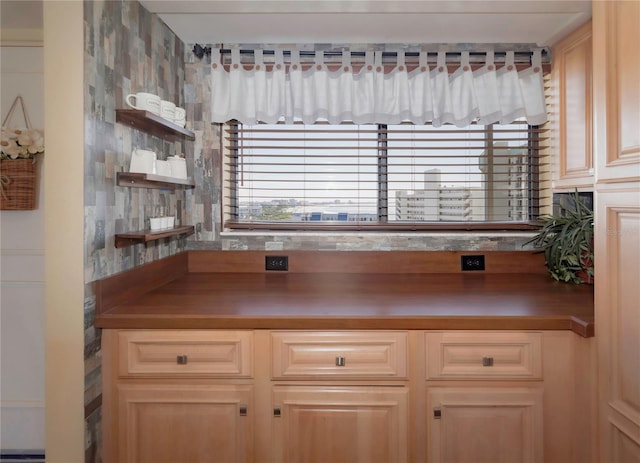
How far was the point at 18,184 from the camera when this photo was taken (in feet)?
7.06

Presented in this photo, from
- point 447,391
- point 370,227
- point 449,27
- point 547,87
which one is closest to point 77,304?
point 447,391

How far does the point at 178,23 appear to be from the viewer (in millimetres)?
2113

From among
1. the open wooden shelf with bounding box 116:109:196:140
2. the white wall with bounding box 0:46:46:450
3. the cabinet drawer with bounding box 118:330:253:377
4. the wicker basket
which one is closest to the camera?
the cabinet drawer with bounding box 118:330:253:377

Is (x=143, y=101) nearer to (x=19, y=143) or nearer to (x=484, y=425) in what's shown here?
(x=19, y=143)

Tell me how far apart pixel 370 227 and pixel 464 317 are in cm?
99

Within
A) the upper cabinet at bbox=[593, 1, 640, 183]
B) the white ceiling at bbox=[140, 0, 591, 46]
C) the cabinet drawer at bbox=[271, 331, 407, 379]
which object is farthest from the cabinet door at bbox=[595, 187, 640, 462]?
the white ceiling at bbox=[140, 0, 591, 46]

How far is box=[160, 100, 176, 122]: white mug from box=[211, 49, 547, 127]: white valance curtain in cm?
42

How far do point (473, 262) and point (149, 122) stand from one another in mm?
1778

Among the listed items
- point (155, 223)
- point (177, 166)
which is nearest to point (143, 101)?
point (177, 166)

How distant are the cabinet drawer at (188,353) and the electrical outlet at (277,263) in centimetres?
86

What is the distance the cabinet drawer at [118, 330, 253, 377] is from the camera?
5.10 feet

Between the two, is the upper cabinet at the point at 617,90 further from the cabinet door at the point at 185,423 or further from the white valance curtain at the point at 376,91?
the cabinet door at the point at 185,423

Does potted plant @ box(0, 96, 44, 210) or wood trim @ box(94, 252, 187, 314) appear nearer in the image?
wood trim @ box(94, 252, 187, 314)

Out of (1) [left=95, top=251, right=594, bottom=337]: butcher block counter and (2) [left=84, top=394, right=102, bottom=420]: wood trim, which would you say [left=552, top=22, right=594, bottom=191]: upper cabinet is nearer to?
(1) [left=95, top=251, right=594, bottom=337]: butcher block counter
